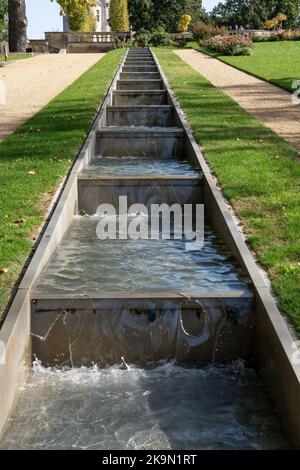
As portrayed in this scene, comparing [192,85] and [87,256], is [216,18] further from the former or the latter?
[87,256]

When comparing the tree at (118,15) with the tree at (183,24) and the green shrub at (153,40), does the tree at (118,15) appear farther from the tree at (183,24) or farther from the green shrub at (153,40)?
the green shrub at (153,40)

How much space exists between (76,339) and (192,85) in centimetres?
1523

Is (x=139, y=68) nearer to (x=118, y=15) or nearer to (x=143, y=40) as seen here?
(x=143, y=40)

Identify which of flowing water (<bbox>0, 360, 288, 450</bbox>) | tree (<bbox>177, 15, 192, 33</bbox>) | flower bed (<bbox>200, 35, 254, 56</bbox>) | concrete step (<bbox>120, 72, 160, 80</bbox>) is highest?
tree (<bbox>177, 15, 192, 33</bbox>)

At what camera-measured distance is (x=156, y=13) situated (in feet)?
243

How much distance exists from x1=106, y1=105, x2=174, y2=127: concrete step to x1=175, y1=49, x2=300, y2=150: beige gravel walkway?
186cm

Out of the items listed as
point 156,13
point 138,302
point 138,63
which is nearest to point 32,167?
point 138,302

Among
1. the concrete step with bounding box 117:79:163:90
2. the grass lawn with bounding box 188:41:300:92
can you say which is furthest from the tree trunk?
the concrete step with bounding box 117:79:163:90

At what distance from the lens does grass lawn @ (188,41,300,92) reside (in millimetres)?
21319

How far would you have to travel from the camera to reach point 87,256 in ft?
22.9

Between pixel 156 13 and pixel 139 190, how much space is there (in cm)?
6914

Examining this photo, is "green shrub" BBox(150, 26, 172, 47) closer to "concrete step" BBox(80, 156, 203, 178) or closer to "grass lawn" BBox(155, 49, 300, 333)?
"grass lawn" BBox(155, 49, 300, 333)

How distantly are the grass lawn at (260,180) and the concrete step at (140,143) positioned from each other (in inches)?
17.8
